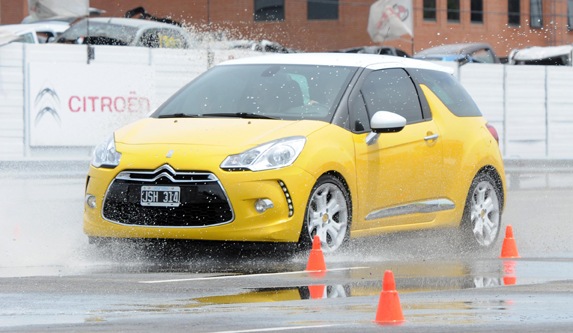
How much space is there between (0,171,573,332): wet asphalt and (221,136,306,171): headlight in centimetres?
71

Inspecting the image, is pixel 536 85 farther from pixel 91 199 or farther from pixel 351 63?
pixel 91 199

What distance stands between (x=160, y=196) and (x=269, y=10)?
39.3 m

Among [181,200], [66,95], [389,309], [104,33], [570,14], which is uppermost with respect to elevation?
[570,14]

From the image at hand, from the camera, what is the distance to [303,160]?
8.12 metres

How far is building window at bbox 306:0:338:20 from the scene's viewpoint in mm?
45375

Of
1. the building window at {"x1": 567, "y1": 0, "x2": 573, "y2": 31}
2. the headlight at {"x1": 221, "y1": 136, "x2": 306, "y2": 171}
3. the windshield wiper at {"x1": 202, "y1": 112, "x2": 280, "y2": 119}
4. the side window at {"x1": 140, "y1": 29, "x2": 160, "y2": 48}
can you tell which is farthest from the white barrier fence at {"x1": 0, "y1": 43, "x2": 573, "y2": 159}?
the building window at {"x1": 567, "y1": 0, "x2": 573, "y2": 31}

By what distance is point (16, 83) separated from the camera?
1955 cm

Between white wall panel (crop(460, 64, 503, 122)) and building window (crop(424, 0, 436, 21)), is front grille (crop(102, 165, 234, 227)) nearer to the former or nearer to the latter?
white wall panel (crop(460, 64, 503, 122))

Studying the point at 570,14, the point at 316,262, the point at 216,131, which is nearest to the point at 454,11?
the point at 570,14

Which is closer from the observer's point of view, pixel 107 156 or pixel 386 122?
pixel 107 156

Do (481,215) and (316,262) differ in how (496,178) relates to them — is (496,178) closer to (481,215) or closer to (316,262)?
(481,215)

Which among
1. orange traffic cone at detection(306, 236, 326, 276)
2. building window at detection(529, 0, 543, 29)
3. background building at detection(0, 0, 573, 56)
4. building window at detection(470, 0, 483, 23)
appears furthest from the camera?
building window at detection(529, 0, 543, 29)

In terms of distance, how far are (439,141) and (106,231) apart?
2.97 m

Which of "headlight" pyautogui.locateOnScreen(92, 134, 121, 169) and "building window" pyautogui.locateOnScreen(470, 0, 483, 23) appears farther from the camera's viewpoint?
"building window" pyautogui.locateOnScreen(470, 0, 483, 23)
